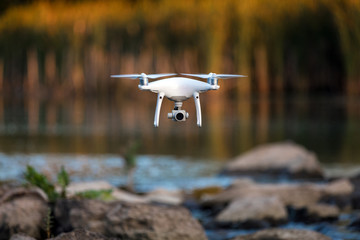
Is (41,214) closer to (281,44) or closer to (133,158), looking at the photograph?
(133,158)

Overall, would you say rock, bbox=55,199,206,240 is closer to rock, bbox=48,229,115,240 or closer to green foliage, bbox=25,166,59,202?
green foliage, bbox=25,166,59,202

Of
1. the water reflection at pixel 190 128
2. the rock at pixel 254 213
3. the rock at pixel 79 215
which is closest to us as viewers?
the rock at pixel 79 215

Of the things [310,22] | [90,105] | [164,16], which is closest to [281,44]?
[310,22]

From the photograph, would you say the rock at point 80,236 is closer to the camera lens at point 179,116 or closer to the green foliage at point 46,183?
the camera lens at point 179,116

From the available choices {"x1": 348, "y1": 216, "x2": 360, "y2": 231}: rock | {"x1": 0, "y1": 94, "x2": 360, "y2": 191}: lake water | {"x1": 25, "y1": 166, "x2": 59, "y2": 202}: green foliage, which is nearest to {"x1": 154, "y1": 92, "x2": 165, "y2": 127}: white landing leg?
{"x1": 25, "y1": 166, "x2": 59, "y2": 202}: green foliage

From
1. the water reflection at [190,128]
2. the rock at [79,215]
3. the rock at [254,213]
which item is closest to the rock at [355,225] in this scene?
the rock at [254,213]

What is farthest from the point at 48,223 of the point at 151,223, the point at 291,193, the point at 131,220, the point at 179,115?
the point at 291,193
